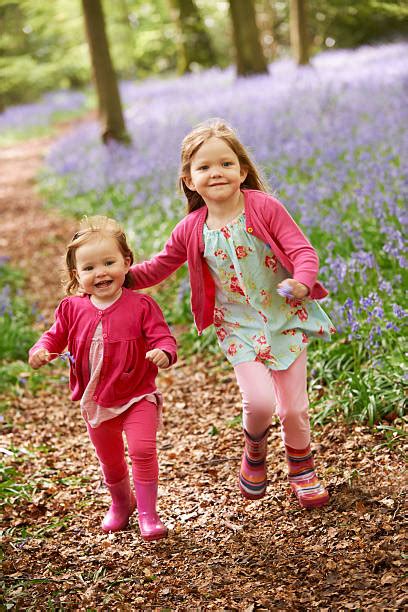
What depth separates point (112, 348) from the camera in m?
3.30

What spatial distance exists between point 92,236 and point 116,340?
49 cm

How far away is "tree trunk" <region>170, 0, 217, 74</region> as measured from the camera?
2166 centimetres

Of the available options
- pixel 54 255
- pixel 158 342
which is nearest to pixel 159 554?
pixel 158 342

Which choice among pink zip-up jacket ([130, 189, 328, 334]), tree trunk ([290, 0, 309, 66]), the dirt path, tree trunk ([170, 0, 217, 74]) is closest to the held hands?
pink zip-up jacket ([130, 189, 328, 334])

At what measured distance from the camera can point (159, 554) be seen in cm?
332

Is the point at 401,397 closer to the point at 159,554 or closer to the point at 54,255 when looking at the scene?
the point at 159,554

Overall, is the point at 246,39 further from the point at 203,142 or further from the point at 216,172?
the point at 216,172

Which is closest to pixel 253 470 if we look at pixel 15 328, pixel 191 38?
pixel 15 328

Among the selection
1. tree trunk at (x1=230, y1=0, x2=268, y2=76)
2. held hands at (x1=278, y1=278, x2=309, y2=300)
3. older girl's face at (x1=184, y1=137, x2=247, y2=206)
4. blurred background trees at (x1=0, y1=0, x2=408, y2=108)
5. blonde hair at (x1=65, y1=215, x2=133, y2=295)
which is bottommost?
blurred background trees at (x1=0, y1=0, x2=408, y2=108)

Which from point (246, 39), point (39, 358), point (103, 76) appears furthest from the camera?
point (246, 39)

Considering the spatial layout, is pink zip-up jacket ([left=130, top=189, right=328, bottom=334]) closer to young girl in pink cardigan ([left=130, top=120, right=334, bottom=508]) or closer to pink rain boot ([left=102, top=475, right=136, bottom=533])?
young girl in pink cardigan ([left=130, top=120, right=334, bottom=508])

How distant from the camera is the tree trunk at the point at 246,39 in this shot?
1598 cm

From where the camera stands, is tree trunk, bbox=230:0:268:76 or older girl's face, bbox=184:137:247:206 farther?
tree trunk, bbox=230:0:268:76

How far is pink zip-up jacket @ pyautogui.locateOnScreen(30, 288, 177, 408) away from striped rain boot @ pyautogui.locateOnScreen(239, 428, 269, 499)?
57cm
